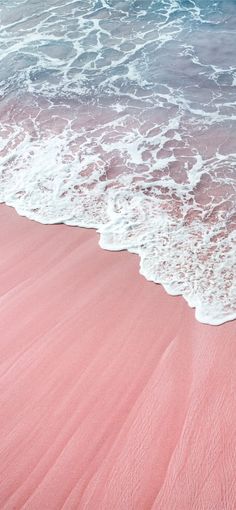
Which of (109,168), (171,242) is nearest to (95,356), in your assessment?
(171,242)

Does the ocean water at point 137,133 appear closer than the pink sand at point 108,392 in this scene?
No

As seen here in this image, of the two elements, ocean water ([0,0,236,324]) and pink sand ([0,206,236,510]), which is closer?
pink sand ([0,206,236,510])

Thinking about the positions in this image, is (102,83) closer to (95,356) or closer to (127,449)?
(95,356)

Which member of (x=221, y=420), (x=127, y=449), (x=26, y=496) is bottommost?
(x=221, y=420)

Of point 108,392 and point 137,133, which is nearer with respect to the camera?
point 108,392
